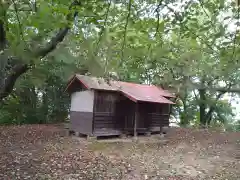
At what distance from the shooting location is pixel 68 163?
785 centimetres

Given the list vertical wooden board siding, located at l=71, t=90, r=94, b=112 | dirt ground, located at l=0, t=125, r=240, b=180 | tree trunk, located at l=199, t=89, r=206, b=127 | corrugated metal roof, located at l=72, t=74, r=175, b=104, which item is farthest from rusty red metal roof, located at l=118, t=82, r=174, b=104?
tree trunk, located at l=199, t=89, r=206, b=127

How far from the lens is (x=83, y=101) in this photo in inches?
507

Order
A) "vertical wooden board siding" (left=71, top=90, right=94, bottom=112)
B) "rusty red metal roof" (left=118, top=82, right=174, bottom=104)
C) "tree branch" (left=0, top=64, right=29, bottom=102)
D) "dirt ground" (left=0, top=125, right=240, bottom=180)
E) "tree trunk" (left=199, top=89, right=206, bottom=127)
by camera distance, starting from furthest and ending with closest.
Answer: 1. "tree trunk" (left=199, top=89, right=206, bottom=127)
2. "rusty red metal roof" (left=118, top=82, right=174, bottom=104)
3. "vertical wooden board siding" (left=71, top=90, right=94, bottom=112)
4. "dirt ground" (left=0, top=125, right=240, bottom=180)
5. "tree branch" (left=0, top=64, right=29, bottom=102)

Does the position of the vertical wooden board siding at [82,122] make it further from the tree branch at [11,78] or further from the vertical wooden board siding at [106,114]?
the tree branch at [11,78]

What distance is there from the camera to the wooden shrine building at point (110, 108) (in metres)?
12.3

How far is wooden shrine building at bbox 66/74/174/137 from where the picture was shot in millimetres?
12320

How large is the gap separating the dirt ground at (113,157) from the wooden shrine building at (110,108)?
28.6 inches

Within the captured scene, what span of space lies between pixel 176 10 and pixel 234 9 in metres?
0.80

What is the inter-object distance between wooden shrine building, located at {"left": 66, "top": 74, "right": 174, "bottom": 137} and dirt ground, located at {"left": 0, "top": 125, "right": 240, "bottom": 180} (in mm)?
726

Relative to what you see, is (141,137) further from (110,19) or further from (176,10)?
(176,10)

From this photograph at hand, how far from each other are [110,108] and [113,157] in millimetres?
4137

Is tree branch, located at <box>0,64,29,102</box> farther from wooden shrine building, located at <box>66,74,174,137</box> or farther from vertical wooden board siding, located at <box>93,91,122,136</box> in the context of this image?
vertical wooden board siding, located at <box>93,91,122,136</box>

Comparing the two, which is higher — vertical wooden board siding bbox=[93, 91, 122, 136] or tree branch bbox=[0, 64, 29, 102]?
tree branch bbox=[0, 64, 29, 102]

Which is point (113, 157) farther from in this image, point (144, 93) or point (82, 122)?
point (144, 93)
